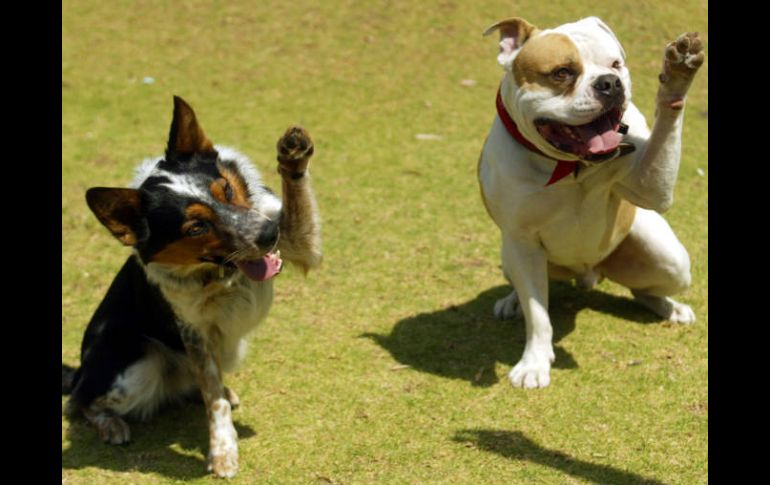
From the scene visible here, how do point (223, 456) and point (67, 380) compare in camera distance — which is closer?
point (223, 456)

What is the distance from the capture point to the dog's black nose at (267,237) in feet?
13.7

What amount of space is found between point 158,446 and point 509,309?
236 cm

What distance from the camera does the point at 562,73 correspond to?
427cm

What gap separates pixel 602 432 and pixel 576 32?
195cm

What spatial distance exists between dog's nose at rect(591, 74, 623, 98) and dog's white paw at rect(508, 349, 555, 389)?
61.8 inches

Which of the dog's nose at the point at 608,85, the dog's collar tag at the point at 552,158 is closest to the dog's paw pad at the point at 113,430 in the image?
the dog's collar tag at the point at 552,158

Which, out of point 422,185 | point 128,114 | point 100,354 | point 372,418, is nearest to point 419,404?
point 372,418

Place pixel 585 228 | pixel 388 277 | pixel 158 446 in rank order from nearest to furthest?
pixel 158 446 < pixel 585 228 < pixel 388 277

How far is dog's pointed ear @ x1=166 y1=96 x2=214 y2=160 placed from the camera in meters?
4.34

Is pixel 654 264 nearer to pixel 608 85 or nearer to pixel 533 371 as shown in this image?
pixel 533 371

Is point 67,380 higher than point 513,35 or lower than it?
lower

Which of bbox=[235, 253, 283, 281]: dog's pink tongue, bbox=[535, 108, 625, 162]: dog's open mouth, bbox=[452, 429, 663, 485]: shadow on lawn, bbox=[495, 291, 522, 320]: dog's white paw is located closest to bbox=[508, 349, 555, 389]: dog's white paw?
bbox=[452, 429, 663, 485]: shadow on lawn

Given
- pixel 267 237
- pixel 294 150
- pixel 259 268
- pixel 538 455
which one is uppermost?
pixel 294 150

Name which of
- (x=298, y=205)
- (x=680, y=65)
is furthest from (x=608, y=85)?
(x=298, y=205)
